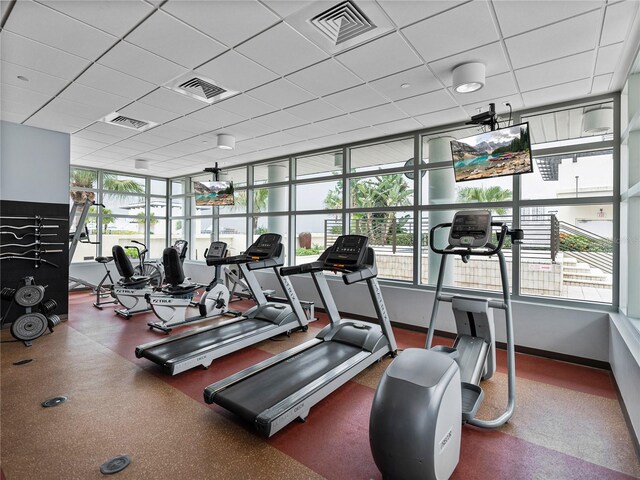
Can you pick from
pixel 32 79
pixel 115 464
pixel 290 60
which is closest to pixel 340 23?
pixel 290 60

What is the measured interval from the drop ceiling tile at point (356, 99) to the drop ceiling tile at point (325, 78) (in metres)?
0.14

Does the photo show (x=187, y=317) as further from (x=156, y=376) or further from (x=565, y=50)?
(x=565, y=50)

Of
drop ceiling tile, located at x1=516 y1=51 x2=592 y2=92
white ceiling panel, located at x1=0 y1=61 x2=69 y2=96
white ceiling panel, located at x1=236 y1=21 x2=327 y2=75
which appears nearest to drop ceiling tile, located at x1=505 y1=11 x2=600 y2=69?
drop ceiling tile, located at x1=516 y1=51 x2=592 y2=92

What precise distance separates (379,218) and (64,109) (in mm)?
5034

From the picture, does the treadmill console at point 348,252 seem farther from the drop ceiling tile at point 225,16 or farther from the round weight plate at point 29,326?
the round weight plate at point 29,326

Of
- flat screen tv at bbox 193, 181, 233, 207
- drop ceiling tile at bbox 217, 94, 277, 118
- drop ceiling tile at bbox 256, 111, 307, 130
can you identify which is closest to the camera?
drop ceiling tile at bbox 217, 94, 277, 118

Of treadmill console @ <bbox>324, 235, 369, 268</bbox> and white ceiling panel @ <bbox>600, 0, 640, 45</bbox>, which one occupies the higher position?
white ceiling panel @ <bbox>600, 0, 640, 45</bbox>

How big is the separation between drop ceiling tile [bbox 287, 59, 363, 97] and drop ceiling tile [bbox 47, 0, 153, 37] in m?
1.51

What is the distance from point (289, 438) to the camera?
8.56ft

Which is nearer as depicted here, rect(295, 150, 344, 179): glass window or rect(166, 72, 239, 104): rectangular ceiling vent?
rect(166, 72, 239, 104): rectangular ceiling vent

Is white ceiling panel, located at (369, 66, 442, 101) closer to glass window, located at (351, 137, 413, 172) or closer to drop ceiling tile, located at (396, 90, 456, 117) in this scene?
drop ceiling tile, located at (396, 90, 456, 117)

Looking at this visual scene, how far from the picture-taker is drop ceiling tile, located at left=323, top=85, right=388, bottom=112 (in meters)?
4.05

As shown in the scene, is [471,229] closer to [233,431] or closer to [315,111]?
[233,431]

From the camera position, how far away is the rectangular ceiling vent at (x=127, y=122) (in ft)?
16.5
